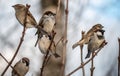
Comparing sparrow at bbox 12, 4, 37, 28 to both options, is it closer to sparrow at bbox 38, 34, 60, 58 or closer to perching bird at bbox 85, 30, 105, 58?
sparrow at bbox 38, 34, 60, 58

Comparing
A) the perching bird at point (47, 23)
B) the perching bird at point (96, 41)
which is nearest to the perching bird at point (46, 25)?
the perching bird at point (47, 23)

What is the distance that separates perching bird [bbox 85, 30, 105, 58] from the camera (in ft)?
5.59

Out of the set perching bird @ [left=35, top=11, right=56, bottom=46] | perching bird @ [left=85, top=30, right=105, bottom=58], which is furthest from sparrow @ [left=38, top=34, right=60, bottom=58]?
perching bird @ [left=85, top=30, right=105, bottom=58]

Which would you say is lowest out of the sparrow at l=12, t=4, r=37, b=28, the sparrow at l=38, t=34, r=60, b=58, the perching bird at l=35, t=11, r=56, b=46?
the sparrow at l=38, t=34, r=60, b=58

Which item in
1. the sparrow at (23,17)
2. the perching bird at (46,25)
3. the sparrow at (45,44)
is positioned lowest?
the sparrow at (45,44)

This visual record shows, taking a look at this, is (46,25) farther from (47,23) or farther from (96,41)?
(96,41)

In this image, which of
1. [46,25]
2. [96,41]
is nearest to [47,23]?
[46,25]

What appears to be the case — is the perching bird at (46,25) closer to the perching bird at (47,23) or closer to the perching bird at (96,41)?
the perching bird at (47,23)

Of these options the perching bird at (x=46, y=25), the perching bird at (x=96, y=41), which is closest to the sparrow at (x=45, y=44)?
the perching bird at (x=46, y=25)

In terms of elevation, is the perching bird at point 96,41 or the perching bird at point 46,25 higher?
the perching bird at point 46,25

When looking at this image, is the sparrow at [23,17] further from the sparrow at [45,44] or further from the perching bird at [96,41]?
the perching bird at [96,41]

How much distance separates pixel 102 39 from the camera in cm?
176

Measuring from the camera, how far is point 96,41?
5.77ft

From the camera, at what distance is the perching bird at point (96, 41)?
1.70 metres
